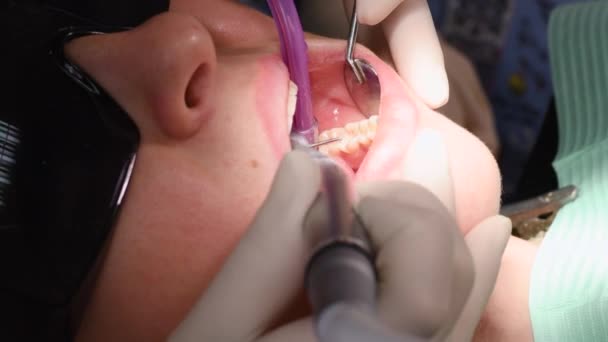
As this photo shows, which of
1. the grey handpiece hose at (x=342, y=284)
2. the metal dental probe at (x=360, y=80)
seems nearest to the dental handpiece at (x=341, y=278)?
the grey handpiece hose at (x=342, y=284)

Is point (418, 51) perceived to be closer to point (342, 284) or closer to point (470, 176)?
point (470, 176)

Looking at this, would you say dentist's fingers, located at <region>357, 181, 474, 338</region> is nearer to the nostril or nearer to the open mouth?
the open mouth

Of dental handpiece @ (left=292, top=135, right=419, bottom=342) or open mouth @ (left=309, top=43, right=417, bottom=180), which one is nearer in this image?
dental handpiece @ (left=292, top=135, right=419, bottom=342)

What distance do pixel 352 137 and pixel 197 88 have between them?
228 millimetres

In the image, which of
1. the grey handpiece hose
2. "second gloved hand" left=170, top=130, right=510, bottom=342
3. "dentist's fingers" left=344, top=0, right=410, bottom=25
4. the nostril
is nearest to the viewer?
the grey handpiece hose

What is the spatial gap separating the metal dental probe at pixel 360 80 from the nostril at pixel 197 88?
23 centimetres

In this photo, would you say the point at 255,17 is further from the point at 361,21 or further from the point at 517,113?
the point at 517,113

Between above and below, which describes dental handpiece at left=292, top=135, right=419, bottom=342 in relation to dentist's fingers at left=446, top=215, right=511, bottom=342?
above

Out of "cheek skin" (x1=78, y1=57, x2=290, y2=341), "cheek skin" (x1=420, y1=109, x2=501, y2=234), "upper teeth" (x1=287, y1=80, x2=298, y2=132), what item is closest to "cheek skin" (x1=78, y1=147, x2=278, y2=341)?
"cheek skin" (x1=78, y1=57, x2=290, y2=341)

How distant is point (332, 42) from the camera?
890 mm

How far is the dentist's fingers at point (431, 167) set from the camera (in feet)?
2.40

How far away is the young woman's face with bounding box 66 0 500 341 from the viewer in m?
0.69

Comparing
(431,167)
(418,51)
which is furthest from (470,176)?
(418,51)

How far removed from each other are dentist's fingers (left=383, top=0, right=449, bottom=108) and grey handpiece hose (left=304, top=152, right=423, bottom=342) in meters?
0.32
